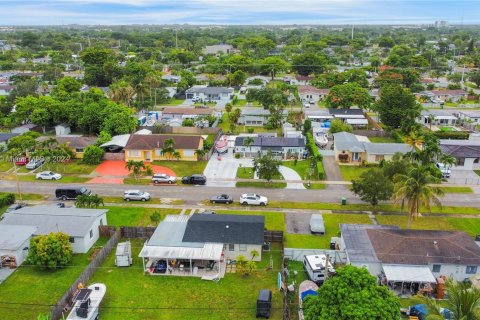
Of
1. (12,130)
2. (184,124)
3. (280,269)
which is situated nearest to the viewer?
(280,269)

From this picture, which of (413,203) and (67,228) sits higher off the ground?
(413,203)

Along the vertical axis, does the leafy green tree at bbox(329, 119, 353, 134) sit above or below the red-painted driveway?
above

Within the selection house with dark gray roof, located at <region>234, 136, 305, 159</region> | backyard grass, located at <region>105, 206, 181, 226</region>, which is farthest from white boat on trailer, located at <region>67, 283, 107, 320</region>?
house with dark gray roof, located at <region>234, 136, 305, 159</region>

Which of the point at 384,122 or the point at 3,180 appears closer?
the point at 3,180

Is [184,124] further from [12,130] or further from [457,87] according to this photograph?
[457,87]

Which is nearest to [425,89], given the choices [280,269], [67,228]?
[280,269]

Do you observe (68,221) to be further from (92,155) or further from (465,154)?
(465,154)

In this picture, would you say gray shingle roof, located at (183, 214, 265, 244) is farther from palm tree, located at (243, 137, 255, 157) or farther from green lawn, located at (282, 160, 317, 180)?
palm tree, located at (243, 137, 255, 157)

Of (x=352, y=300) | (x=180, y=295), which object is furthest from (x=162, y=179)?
(x=352, y=300)
